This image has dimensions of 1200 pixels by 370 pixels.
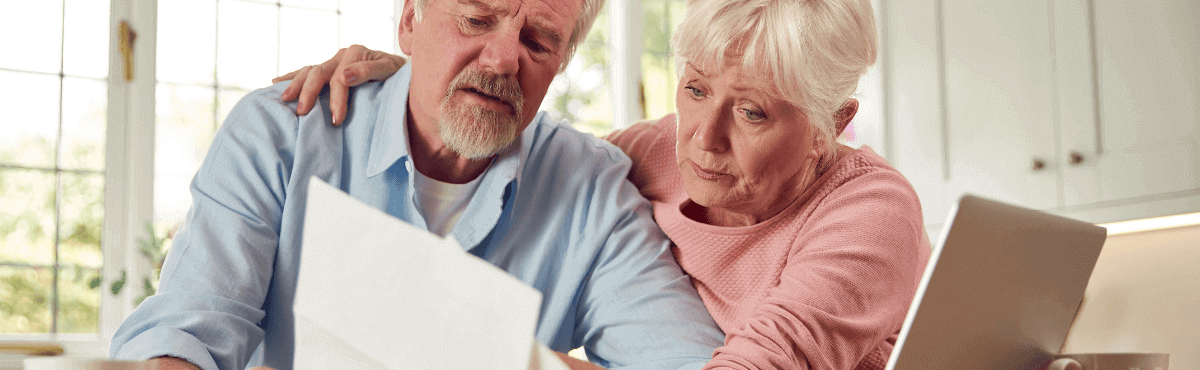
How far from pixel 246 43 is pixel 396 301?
9.47ft

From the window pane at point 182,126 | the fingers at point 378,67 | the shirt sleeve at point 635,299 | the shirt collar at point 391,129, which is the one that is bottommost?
the window pane at point 182,126

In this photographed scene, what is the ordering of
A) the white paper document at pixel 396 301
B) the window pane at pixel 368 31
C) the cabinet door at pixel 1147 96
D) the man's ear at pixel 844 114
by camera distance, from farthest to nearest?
1. the window pane at pixel 368 31
2. the cabinet door at pixel 1147 96
3. the man's ear at pixel 844 114
4. the white paper document at pixel 396 301

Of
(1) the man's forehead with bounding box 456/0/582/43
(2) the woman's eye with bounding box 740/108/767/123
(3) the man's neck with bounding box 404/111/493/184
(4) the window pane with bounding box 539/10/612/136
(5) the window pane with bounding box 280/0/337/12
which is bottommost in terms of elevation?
(4) the window pane with bounding box 539/10/612/136

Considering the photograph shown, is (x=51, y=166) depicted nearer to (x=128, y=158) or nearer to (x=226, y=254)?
(x=128, y=158)

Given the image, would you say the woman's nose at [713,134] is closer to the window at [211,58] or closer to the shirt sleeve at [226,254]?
the shirt sleeve at [226,254]

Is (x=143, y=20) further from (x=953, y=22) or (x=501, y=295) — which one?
(x=501, y=295)

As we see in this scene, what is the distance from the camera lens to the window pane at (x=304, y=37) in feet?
10.1

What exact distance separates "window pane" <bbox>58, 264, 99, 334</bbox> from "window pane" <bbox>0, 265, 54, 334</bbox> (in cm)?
4

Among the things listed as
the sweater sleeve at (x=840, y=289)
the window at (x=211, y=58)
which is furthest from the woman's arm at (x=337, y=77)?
the window at (x=211, y=58)

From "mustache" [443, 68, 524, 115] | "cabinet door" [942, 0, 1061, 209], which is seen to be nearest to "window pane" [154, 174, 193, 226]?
"mustache" [443, 68, 524, 115]

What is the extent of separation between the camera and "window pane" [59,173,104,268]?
270cm

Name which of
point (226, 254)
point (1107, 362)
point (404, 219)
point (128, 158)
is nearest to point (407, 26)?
point (404, 219)

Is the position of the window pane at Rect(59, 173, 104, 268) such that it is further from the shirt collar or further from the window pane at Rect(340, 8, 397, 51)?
the shirt collar

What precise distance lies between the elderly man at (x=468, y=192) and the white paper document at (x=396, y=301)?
0.55 metres
